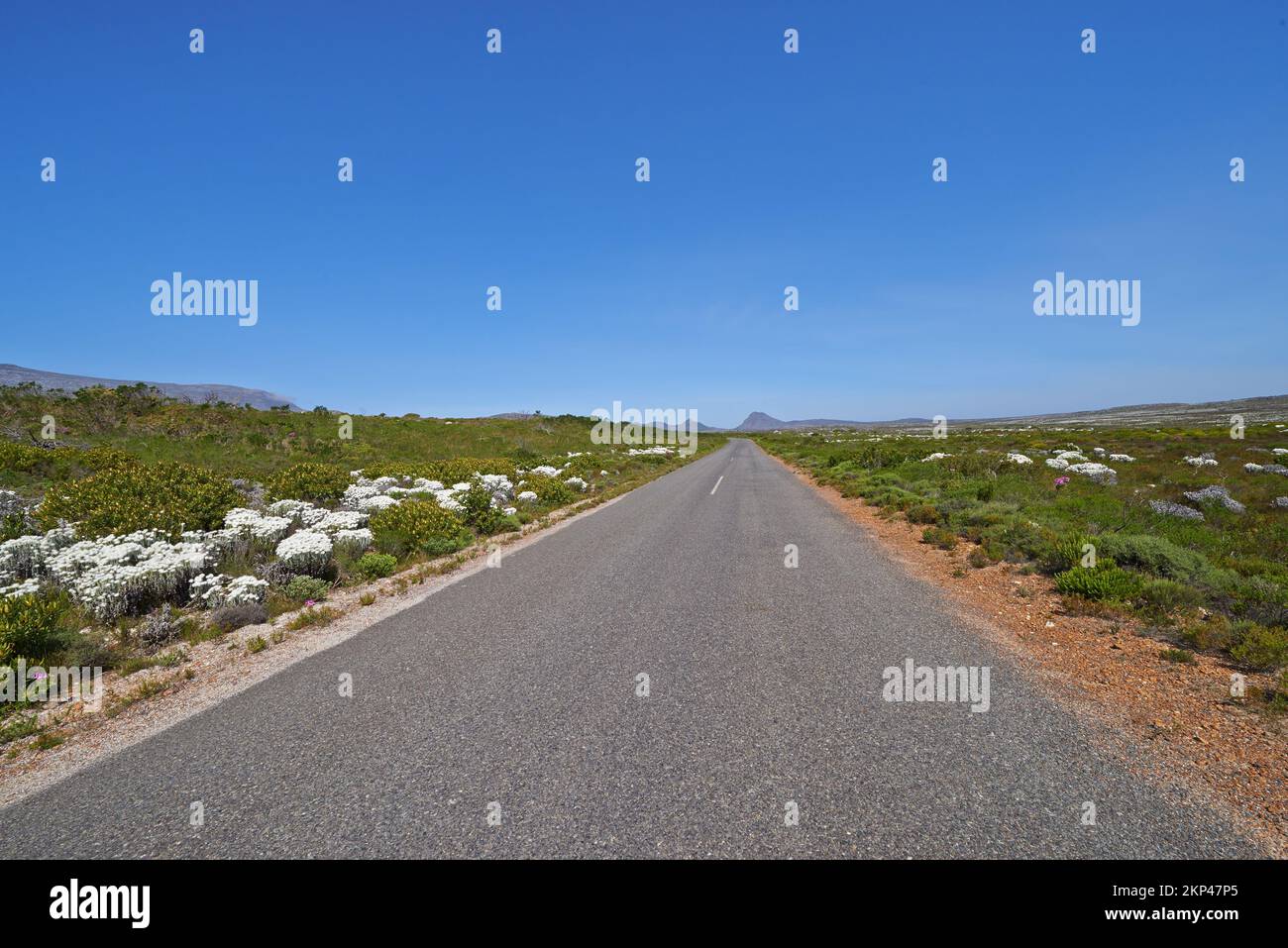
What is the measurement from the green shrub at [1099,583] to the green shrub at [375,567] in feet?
35.8

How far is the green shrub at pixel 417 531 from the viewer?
11070 mm

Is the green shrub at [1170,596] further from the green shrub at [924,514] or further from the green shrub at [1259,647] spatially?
the green shrub at [924,514]

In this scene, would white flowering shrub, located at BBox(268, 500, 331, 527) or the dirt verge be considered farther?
white flowering shrub, located at BBox(268, 500, 331, 527)

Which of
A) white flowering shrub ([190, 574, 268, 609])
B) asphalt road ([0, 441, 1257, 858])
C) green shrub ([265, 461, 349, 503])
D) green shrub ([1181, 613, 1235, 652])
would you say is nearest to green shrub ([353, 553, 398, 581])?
white flowering shrub ([190, 574, 268, 609])

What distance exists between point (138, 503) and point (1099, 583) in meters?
16.7

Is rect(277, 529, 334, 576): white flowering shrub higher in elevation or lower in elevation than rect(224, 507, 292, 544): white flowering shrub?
lower

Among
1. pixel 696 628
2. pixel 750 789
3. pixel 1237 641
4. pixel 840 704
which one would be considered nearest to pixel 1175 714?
pixel 1237 641

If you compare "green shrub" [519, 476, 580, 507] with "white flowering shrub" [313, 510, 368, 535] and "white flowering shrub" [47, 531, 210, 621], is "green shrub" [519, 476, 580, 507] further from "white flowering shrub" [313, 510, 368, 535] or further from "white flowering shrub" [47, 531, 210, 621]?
"white flowering shrub" [47, 531, 210, 621]

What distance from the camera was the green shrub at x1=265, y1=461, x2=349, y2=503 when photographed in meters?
15.2

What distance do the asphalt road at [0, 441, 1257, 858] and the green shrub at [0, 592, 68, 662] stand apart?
2862 mm

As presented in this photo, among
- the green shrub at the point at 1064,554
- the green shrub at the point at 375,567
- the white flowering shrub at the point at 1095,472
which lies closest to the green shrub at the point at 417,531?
the green shrub at the point at 375,567

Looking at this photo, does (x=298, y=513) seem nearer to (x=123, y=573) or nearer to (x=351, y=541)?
(x=351, y=541)

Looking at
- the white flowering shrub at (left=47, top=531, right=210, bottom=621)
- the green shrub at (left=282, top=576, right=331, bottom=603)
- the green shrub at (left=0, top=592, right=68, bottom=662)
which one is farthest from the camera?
the green shrub at (left=282, top=576, right=331, bottom=603)
